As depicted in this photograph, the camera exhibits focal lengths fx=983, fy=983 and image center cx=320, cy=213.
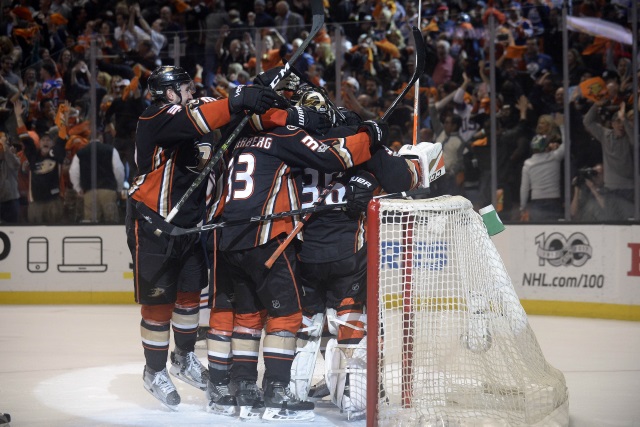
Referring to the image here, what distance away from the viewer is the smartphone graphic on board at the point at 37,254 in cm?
823

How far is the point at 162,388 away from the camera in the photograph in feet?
13.8

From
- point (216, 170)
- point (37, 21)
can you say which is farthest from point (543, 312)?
point (37, 21)

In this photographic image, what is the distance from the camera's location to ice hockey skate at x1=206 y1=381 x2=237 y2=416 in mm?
Result: 4039

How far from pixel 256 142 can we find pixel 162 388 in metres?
1.13

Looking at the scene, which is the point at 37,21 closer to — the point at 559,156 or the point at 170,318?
the point at 559,156

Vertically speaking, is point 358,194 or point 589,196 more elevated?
point 358,194

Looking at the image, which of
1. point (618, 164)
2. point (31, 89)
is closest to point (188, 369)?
point (618, 164)

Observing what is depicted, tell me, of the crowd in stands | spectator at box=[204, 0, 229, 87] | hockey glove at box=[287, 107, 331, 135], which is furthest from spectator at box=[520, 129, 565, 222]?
hockey glove at box=[287, 107, 331, 135]

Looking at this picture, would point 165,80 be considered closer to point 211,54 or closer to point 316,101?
point 316,101

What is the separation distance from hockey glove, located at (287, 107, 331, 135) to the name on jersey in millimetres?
114

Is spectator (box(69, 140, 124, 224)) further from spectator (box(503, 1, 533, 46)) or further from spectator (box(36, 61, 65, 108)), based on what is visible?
spectator (box(503, 1, 533, 46))

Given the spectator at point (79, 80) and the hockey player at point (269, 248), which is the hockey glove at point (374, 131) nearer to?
A: the hockey player at point (269, 248)

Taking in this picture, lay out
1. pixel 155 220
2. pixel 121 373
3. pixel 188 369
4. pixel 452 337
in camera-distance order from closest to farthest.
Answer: pixel 452 337, pixel 155 220, pixel 188 369, pixel 121 373

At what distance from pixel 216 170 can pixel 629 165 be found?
383cm
